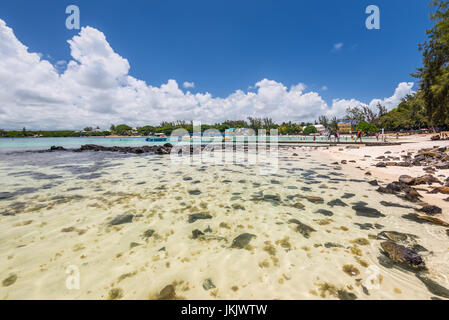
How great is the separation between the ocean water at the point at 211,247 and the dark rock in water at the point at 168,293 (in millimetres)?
58

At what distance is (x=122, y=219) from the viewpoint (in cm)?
495

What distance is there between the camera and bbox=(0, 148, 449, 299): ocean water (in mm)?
2635

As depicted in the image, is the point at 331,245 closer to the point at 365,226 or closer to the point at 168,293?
the point at 365,226

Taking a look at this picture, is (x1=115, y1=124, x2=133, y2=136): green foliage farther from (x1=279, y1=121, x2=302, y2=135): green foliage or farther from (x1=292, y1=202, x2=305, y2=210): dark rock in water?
(x1=292, y1=202, x2=305, y2=210): dark rock in water

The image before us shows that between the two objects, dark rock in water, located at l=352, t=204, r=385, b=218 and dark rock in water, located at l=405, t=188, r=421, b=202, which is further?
dark rock in water, located at l=405, t=188, r=421, b=202

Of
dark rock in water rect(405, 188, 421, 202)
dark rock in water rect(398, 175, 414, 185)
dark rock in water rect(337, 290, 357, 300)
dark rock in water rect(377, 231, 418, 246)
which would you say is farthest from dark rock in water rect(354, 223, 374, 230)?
dark rock in water rect(398, 175, 414, 185)

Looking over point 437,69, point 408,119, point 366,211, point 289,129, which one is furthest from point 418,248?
point 289,129

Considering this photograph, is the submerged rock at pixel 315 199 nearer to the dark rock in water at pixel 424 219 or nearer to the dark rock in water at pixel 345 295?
the dark rock in water at pixel 424 219

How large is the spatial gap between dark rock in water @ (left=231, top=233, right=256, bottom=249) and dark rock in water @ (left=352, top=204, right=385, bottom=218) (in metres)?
3.52

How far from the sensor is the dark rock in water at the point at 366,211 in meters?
4.97

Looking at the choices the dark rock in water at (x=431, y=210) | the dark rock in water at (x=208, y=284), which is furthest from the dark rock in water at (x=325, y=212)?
the dark rock in water at (x=208, y=284)

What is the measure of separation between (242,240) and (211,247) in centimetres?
73
